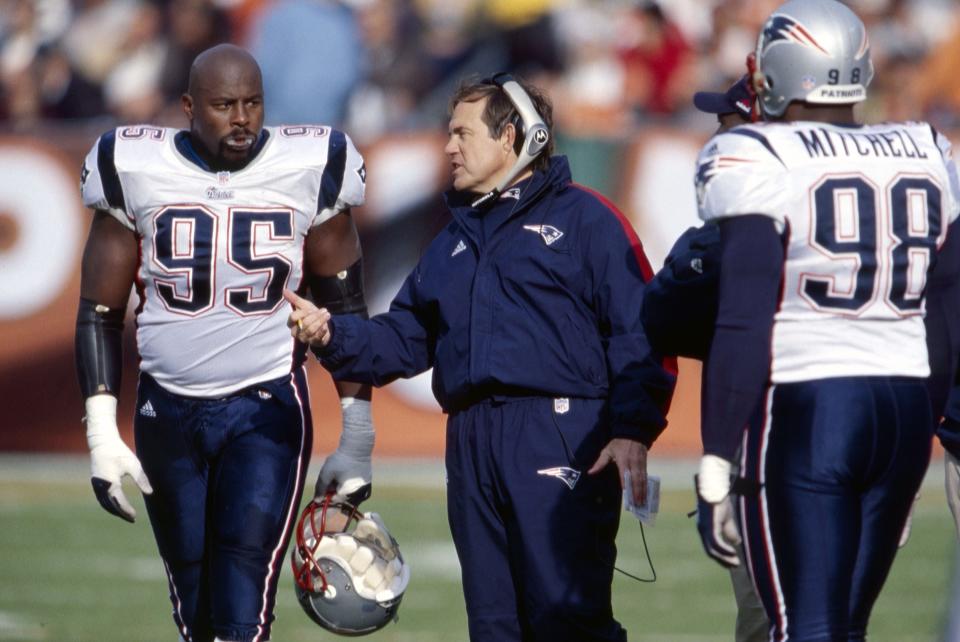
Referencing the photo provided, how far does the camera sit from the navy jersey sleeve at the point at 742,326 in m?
3.34

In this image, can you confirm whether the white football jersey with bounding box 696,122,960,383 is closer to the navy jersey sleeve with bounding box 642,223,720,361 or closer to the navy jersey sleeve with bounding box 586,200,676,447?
the navy jersey sleeve with bounding box 642,223,720,361

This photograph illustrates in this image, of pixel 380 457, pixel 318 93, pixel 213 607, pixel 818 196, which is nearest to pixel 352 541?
pixel 213 607

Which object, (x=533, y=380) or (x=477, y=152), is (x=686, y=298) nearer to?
(x=533, y=380)

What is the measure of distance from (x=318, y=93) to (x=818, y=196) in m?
7.09

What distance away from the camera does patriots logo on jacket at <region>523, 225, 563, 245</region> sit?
4.21 meters

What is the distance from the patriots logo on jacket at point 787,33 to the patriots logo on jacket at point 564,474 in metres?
1.16

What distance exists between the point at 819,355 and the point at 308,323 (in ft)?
4.21

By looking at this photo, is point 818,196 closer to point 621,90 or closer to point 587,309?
point 587,309

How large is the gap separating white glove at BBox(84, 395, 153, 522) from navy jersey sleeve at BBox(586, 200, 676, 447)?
49.5 inches

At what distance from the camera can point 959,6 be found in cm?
1128

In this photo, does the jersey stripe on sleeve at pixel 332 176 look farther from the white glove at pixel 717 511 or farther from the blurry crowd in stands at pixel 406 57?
the blurry crowd in stands at pixel 406 57

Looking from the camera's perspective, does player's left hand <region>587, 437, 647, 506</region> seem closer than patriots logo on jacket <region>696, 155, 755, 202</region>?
No

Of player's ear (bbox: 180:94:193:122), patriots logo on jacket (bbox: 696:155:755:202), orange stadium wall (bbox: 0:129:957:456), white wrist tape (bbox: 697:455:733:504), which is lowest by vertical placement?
orange stadium wall (bbox: 0:129:957:456)

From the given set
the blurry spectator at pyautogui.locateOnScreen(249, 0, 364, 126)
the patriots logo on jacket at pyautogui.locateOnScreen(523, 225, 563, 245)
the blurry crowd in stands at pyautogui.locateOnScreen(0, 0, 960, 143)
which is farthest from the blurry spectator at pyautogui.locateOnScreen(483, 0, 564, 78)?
the patriots logo on jacket at pyautogui.locateOnScreen(523, 225, 563, 245)
